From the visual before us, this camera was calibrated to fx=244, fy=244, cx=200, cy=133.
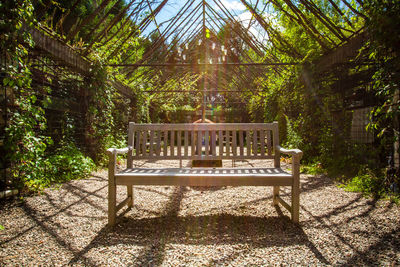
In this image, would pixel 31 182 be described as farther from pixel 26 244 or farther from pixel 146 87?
pixel 146 87

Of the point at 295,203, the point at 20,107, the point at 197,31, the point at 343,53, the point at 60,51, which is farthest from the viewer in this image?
the point at 197,31

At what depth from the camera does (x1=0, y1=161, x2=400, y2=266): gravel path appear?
169cm

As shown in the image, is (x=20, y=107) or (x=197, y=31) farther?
(x=197, y=31)

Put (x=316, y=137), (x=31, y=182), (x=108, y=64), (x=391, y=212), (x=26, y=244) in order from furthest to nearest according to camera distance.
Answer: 1. (x=316, y=137)
2. (x=108, y=64)
3. (x=31, y=182)
4. (x=391, y=212)
5. (x=26, y=244)

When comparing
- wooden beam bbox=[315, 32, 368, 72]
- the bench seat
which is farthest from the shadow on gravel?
wooden beam bbox=[315, 32, 368, 72]

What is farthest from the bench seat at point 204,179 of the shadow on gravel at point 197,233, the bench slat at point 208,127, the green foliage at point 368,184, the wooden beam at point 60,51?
the wooden beam at point 60,51

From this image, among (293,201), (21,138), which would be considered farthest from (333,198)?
(21,138)

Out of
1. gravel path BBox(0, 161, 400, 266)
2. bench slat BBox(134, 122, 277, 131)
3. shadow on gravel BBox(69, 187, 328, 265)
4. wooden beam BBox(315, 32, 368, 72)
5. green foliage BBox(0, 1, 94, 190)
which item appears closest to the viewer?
gravel path BBox(0, 161, 400, 266)

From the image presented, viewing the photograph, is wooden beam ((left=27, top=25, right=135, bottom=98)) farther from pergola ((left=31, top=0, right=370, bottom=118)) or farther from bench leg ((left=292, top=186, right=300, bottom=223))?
bench leg ((left=292, top=186, right=300, bottom=223))

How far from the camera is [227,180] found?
2.17 meters

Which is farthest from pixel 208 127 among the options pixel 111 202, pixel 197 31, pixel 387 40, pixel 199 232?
pixel 197 31

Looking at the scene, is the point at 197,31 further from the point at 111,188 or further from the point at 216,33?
the point at 111,188

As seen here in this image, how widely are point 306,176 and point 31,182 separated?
4490 mm

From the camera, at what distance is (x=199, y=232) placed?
214 centimetres
